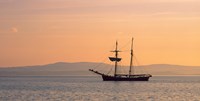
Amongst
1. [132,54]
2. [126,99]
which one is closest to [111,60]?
[132,54]

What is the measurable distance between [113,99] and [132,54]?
10790cm

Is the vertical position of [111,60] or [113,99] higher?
[111,60]

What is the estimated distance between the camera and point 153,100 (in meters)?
87.5

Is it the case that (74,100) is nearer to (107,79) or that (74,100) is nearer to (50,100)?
(50,100)

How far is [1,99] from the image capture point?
88.1 m

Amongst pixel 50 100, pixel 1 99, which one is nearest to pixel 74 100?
pixel 50 100

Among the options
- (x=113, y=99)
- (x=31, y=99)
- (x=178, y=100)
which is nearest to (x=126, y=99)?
(x=113, y=99)

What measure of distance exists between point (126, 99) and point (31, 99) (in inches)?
596

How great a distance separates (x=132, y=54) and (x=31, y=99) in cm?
10955

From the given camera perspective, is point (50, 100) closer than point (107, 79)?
Yes

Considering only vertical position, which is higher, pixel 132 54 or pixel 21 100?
pixel 132 54

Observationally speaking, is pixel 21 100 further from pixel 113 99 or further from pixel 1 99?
pixel 113 99

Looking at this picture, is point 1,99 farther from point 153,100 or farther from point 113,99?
point 153,100

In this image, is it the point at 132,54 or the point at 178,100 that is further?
the point at 132,54
